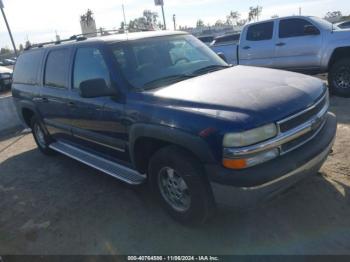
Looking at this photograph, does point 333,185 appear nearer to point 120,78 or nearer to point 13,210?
point 120,78

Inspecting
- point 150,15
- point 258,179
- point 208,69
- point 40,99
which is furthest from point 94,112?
point 150,15

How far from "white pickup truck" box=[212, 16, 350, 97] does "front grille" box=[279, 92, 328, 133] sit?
4839mm

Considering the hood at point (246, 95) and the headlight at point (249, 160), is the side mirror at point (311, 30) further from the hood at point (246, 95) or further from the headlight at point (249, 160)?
the headlight at point (249, 160)

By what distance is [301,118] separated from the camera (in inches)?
117

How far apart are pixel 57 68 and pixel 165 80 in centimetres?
201

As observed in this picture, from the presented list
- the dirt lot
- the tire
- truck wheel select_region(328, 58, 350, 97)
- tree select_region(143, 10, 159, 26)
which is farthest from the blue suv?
tree select_region(143, 10, 159, 26)

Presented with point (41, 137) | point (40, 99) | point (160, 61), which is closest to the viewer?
point (160, 61)

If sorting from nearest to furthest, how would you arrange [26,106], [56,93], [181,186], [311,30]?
[181,186], [56,93], [26,106], [311,30]

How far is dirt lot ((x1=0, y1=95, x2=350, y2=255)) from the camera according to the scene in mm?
3109

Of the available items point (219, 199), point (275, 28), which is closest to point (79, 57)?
point (219, 199)

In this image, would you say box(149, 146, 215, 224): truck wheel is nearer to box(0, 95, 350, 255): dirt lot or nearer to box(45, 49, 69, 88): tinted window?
box(0, 95, 350, 255): dirt lot

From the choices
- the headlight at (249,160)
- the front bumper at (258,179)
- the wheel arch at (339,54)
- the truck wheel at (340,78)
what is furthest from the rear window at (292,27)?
the headlight at (249,160)

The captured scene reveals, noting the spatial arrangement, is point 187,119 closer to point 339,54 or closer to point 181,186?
point 181,186

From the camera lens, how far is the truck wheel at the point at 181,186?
2971 mm
